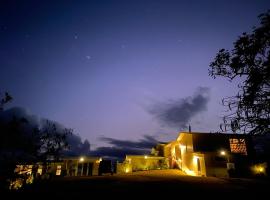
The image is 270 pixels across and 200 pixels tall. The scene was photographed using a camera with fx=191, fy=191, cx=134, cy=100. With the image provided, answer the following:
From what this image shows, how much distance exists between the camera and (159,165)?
39.4 metres

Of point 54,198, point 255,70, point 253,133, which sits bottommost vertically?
point 54,198

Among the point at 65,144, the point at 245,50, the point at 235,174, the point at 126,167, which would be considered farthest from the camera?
the point at 126,167

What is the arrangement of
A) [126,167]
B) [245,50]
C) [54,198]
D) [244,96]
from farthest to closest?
[126,167] → [54,198] → [245,50] → [244,96]

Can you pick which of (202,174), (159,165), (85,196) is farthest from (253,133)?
(159,165)

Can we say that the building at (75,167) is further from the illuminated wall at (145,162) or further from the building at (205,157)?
the illuminated wall at (145,162)

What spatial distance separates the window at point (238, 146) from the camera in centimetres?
3180

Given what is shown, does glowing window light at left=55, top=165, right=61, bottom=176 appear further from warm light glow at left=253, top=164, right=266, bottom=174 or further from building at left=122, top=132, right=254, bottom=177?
warm light glow at left=253, top=164, right=266, bottom=174

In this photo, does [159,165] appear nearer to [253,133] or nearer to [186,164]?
[186,164]

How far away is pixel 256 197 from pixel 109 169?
30416 mm

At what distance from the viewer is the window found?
31797 mm

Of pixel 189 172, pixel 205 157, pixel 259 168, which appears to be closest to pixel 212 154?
pixel 205 157

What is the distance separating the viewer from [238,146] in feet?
106

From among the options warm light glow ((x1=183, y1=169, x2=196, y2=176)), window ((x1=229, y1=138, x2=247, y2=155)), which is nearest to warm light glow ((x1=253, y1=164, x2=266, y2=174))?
window ((x1=229, y1=138, x2=247, y2=155))

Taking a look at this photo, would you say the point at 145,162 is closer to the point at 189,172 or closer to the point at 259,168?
the point at 189,172
